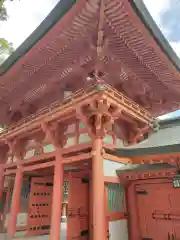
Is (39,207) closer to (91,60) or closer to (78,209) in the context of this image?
(78,209)

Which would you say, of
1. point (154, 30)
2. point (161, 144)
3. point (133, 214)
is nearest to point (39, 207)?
point (133, 214)

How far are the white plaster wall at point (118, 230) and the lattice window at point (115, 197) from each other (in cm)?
33

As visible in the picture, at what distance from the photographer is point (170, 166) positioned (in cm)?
511

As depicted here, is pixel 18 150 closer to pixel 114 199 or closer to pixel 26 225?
pixel 26 225

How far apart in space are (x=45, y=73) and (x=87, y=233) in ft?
20.1

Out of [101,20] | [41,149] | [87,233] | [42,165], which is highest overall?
[101,20]

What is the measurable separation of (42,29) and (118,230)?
19.7 ft

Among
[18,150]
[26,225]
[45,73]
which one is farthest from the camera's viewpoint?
[26,225]

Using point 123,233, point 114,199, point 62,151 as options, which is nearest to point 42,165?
point 62,151

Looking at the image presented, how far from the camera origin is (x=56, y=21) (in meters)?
5.28

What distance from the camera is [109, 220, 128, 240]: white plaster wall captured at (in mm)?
5198

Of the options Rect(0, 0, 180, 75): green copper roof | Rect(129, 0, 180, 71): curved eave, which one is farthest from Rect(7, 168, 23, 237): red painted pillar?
Rect(129, 0, 180, 71): curved eave

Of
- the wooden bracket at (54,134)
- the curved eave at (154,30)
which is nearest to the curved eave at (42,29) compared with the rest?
the curved eave at (154,30)

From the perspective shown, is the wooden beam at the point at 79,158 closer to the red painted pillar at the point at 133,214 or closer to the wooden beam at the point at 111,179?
the wooden beam at the point at 111,179
